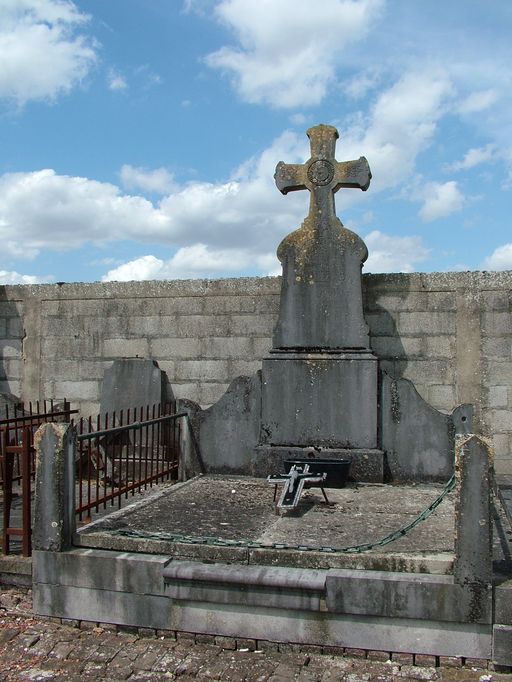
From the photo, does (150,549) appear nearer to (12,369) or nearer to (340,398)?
(340,398)

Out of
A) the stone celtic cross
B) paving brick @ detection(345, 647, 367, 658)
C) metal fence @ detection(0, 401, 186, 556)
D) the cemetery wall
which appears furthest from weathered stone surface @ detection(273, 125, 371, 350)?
paving brick @ detection(345, 647, 367, 658)

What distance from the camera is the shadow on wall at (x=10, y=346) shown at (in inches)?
342

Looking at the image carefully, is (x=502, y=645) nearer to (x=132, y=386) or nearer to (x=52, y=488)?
(x=52, y=488)

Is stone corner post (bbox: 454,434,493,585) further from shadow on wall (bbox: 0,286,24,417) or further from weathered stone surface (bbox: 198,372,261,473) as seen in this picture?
shadow on wall (bbox: 0,286,24,417)

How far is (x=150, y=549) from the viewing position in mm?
4555

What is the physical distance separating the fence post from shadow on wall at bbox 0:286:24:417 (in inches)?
170

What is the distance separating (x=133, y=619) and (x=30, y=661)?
2.22 feet

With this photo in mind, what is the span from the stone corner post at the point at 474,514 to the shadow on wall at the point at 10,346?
640 centimetres

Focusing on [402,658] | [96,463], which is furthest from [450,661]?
[96,463]

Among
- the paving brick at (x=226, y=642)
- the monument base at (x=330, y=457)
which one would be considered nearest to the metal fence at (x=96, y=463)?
the monument base at (x=330, y=457)

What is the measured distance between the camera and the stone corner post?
12.9ft

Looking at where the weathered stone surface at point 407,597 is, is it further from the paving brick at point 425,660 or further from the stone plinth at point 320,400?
the stone plinth at point 320,400

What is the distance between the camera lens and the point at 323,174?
711 cm

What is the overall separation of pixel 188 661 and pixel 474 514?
196cm
